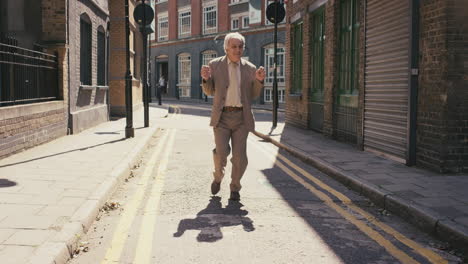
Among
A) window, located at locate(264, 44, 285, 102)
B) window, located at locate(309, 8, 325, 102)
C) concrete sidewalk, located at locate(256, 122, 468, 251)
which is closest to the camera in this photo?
concrete sidewalk, located at locate(256, 122, 468, 251)

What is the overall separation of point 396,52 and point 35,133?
700 centimetres

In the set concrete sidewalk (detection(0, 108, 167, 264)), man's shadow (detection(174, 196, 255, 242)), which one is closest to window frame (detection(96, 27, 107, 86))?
concrete sidewalk (detection(0, 108, 167, 264))

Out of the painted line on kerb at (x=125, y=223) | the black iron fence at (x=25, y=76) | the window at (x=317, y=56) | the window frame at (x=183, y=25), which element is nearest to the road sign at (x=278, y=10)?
the window at (x=317, y=56)

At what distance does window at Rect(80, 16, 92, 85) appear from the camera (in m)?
15.1

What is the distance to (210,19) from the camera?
43.2m

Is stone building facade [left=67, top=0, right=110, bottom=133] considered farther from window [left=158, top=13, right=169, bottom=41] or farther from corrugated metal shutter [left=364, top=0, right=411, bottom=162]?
window [left=158, top=13, right=169, bottom=41]

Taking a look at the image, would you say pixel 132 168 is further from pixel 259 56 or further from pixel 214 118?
pixel 259 56

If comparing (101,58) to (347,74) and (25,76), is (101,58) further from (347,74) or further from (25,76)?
(347,74)

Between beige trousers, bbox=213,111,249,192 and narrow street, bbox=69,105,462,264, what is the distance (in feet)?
1.25

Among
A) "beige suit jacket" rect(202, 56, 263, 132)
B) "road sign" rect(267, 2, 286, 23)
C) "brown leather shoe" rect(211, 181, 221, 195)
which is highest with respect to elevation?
"road sign" rect(267, 2, 286, 23)

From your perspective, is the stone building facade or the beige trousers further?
the stone building facade

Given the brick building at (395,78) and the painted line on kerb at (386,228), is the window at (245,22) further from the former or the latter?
the painted line on kerb at (386,228)

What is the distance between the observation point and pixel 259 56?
36938 millimetres

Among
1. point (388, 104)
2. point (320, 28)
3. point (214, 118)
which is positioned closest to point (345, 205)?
point (214, 118)
